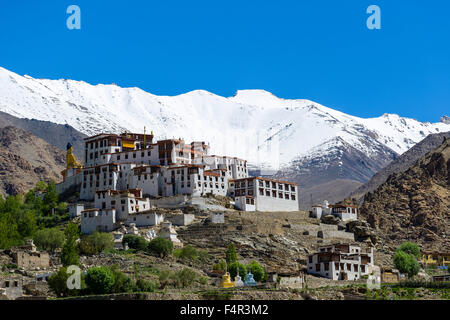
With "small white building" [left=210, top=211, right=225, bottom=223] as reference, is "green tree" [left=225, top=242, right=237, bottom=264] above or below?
below

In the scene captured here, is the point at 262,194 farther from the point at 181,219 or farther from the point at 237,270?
the point at 237,270

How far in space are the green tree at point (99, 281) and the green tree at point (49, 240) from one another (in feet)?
79.7

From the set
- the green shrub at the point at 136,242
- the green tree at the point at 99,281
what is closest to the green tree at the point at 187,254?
the green shrub at the point at 136,242

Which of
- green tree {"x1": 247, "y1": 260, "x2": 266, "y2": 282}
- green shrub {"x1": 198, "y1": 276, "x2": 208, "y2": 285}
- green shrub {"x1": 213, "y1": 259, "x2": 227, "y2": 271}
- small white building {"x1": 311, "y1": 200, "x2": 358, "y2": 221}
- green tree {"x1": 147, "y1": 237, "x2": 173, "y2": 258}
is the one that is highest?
small white building {"x1": 311, "y1": 200, "x2": 358, "y2": 221}

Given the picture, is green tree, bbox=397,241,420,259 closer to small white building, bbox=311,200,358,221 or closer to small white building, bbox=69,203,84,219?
small white building, bbox=311,200,358,221

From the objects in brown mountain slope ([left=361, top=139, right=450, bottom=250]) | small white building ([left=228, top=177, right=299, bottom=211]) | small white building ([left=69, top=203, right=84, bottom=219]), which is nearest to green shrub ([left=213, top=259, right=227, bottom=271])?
small white building ([left=228, top=177, right=299, bottom=211])

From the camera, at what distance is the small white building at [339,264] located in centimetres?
8728

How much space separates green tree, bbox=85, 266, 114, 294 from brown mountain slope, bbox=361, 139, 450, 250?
58716 mm

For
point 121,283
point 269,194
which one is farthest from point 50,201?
point 121,283

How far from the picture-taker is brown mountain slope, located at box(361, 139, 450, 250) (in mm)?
125375

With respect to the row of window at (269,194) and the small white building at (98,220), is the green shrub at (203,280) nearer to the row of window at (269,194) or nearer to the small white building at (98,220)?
the small white building at (98,220)

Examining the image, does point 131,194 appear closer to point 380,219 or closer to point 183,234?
point 183,234

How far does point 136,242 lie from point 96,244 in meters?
4.46
